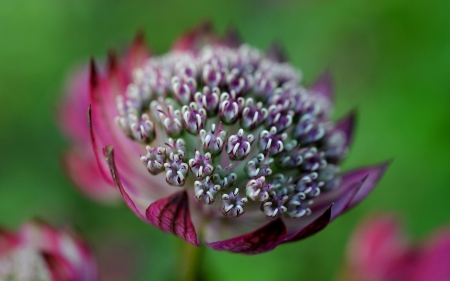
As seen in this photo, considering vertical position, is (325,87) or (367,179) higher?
(325,87)

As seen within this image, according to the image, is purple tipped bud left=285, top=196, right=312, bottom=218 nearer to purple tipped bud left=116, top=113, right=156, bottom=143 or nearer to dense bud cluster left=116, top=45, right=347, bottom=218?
dense bud cluster left=116, top=45, right=347, bottom=218

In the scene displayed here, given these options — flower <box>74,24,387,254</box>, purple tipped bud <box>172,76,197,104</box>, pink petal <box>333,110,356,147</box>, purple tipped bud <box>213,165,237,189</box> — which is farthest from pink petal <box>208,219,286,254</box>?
pink petal <box>333,110,356,147</box>

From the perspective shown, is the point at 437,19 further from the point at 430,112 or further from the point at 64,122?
the point at 64,122

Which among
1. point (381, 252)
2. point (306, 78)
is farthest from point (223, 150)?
point (306, 78)

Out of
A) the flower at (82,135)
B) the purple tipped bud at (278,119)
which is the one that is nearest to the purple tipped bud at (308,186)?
the purple tipped bud at (278,119)

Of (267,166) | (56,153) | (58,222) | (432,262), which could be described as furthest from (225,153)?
(56,153)

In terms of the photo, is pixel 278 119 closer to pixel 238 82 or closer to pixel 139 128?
pixel 238 82

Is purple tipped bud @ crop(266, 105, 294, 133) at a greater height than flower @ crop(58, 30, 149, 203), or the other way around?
purple tipped bud @ crop(266, 105, 294, 133)

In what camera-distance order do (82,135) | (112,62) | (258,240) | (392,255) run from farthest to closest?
(82,135)
(392,255)
(112,62)
(258,240)
